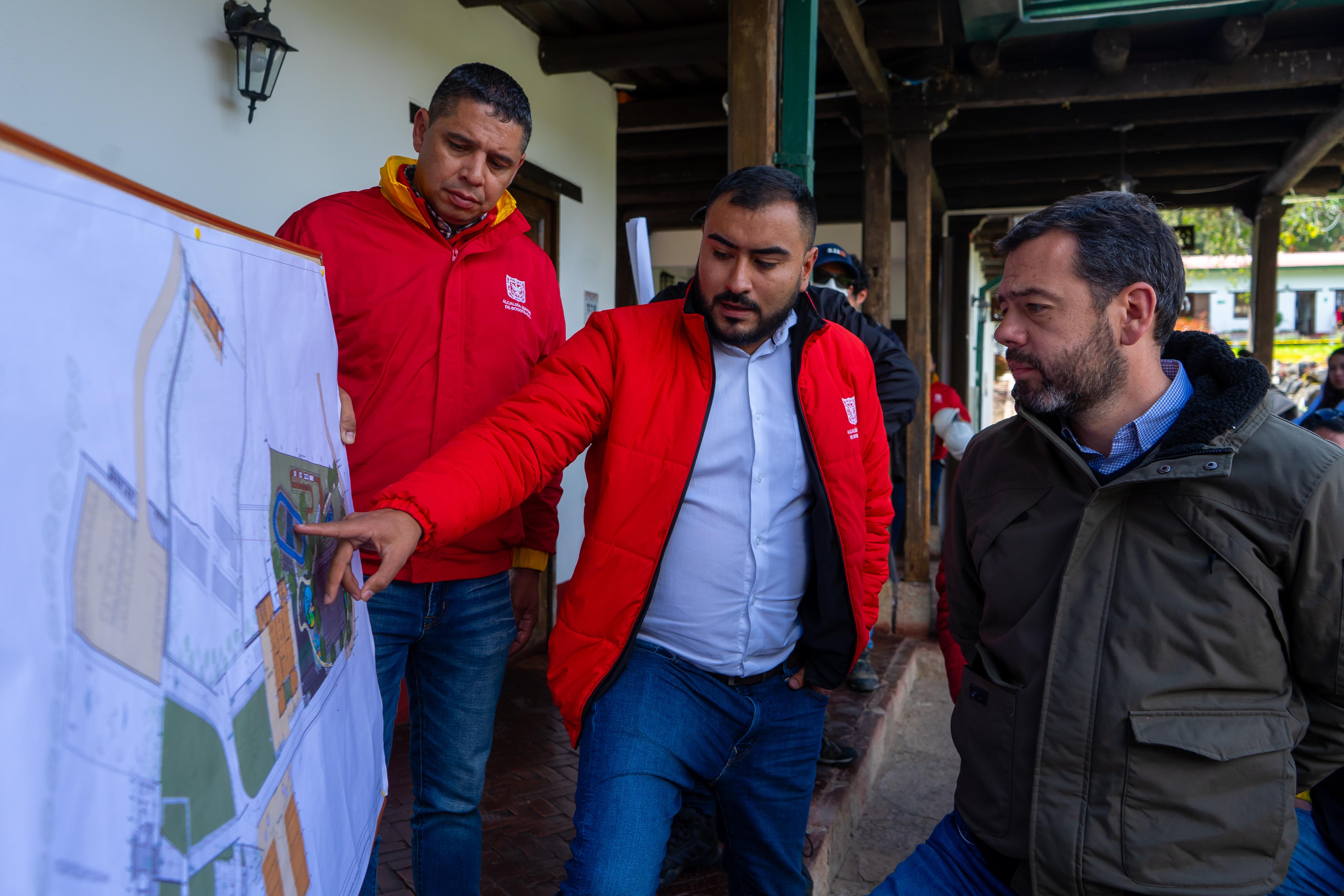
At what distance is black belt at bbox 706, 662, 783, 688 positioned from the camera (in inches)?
76.5

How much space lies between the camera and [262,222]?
10.4ft

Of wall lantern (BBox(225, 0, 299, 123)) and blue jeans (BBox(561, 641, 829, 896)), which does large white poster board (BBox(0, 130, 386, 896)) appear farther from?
wall lantern (BBox(225, 0, 299, 123))

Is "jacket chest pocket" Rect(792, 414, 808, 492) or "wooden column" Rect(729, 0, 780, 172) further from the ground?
"wooden column" Rect(729, 0, 780, 172)

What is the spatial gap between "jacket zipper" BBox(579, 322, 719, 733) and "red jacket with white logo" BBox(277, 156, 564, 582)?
27 cm

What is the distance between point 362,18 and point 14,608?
3650 millimetres

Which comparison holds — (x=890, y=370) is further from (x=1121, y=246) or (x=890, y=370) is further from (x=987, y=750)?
(x=987, y=750)

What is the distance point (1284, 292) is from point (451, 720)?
36.2 meters

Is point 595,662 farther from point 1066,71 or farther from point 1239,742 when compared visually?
point 1066,71

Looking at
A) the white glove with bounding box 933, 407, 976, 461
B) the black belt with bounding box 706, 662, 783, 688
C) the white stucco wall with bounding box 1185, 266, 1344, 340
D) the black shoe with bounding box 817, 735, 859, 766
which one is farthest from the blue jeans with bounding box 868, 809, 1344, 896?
the white stucco wall with bounding box 1185, 266, 1344, 340

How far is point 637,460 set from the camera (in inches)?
74.7

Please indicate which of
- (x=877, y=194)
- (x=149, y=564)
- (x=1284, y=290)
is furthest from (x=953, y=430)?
(x=1284, y=290)

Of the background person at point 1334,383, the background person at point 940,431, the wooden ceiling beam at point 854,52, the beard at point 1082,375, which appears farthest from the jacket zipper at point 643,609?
the background person at point 1334,383

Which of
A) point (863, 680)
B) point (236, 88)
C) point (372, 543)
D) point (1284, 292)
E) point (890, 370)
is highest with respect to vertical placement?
point (1284, 292)

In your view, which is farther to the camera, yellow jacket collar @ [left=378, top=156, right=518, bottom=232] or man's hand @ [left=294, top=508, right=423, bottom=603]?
yellow jacket collar @ [left=378, top=156, right=518, bottom=232]
